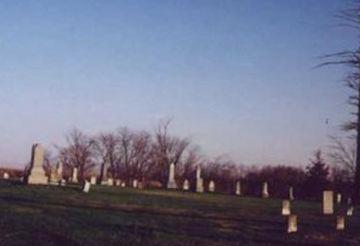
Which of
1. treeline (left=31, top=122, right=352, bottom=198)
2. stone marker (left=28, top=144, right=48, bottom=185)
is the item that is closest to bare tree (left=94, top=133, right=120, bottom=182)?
treeline (left=31, top=122, right=352, bottom=198)

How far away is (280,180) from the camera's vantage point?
70.6m

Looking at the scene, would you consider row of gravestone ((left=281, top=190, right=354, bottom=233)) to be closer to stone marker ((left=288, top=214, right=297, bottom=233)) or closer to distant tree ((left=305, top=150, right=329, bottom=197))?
stone marker ((left=288, top=214, right=297, bottom=233))

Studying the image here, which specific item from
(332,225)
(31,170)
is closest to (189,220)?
(332,225)

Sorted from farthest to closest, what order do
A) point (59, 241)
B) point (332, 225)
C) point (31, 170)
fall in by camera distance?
1. point (31, 170)
2. point (332, 225)
3. point (59, 241)

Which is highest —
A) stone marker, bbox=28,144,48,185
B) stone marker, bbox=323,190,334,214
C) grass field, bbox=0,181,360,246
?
stone marker, bbox=28,144,48,185

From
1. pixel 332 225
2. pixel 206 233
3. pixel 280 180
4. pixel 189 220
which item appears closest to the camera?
pixel 206 233

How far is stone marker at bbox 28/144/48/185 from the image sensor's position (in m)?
40.7

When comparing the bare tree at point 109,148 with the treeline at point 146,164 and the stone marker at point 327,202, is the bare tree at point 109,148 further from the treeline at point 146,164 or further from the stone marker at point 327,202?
the stone marker at point 327,202

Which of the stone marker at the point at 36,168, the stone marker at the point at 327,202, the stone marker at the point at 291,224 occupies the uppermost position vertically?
the stone marker at the point at 36,168

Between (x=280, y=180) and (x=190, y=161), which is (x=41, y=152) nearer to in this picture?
(x=280, y=180)

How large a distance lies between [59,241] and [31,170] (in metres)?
30.4

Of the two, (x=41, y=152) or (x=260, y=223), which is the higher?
(x=41, y=152)

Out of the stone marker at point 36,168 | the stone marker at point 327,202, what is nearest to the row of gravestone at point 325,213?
the stone marker at point 327,202

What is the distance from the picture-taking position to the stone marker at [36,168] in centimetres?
4072
